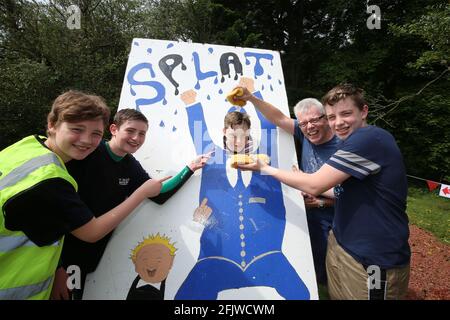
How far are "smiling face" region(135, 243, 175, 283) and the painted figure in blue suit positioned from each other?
0.16 meters

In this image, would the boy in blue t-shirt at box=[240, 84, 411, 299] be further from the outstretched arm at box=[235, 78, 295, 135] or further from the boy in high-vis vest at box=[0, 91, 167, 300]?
the boy in high-vis vest at box=[0, 91, 167, 300]

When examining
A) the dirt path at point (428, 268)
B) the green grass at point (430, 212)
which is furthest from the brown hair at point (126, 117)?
the green grass at point (430, 212)

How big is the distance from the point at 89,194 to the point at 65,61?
10.1 meters

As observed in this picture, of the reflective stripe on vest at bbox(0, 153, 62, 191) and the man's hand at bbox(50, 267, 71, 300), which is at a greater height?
the reflective stripe on vest at bbox(0, 153, 62, 191)

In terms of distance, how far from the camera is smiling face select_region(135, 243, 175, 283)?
68.6 inches

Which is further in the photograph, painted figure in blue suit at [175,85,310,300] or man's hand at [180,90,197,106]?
man's hand at [180,90,197,106]

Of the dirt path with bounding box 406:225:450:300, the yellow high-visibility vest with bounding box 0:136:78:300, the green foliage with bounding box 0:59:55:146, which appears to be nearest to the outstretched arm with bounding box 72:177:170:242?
the yellow high-visibility vest with bounding box 0:136:78:300

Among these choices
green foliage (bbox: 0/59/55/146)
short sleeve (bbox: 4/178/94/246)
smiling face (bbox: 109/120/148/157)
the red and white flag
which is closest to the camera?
short sleeve (bbox: 4/178/94/246)

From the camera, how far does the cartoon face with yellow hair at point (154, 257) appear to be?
68.7 inches

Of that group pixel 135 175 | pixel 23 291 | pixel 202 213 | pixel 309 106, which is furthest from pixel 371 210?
pixel 23 291

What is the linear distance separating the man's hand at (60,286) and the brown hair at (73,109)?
0.85 meters

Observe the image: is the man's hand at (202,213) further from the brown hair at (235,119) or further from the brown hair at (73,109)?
the brown hair at (73,109)

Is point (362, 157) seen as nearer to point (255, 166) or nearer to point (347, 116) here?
point (347, 116)

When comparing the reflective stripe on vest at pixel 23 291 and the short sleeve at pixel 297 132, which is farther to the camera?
the short sleeve at pixel 297 132
